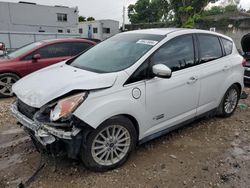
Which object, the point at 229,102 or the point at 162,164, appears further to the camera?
the point at 229,102

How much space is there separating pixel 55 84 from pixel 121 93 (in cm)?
77

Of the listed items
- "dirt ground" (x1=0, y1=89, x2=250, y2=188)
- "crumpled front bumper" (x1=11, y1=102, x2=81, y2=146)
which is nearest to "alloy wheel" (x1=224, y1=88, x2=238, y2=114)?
"dirt ground" (x1=0, y1=89, x2=250, y2=188)

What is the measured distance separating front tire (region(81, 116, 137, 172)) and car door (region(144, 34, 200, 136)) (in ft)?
1.21

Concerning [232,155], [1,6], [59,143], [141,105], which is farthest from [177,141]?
[1,6]

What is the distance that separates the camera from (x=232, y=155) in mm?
3537

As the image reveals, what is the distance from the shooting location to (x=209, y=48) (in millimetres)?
4168

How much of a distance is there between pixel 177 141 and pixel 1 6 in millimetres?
32827

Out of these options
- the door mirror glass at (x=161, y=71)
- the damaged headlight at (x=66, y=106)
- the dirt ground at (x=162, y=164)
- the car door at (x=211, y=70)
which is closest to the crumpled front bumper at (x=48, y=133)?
the damaged headlight at (x=66, y=106)

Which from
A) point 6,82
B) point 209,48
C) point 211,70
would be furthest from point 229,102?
point 6,82

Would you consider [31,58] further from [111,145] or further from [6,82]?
[111,145]

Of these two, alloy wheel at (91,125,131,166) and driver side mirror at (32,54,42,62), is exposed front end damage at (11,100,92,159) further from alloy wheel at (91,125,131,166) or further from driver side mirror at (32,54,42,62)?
driver side mirror at (32,54,42,62)

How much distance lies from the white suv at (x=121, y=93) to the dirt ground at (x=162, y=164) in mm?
235

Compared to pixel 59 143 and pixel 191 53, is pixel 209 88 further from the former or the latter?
pixel 59 143

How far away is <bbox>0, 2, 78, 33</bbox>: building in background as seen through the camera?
30.8 meters
